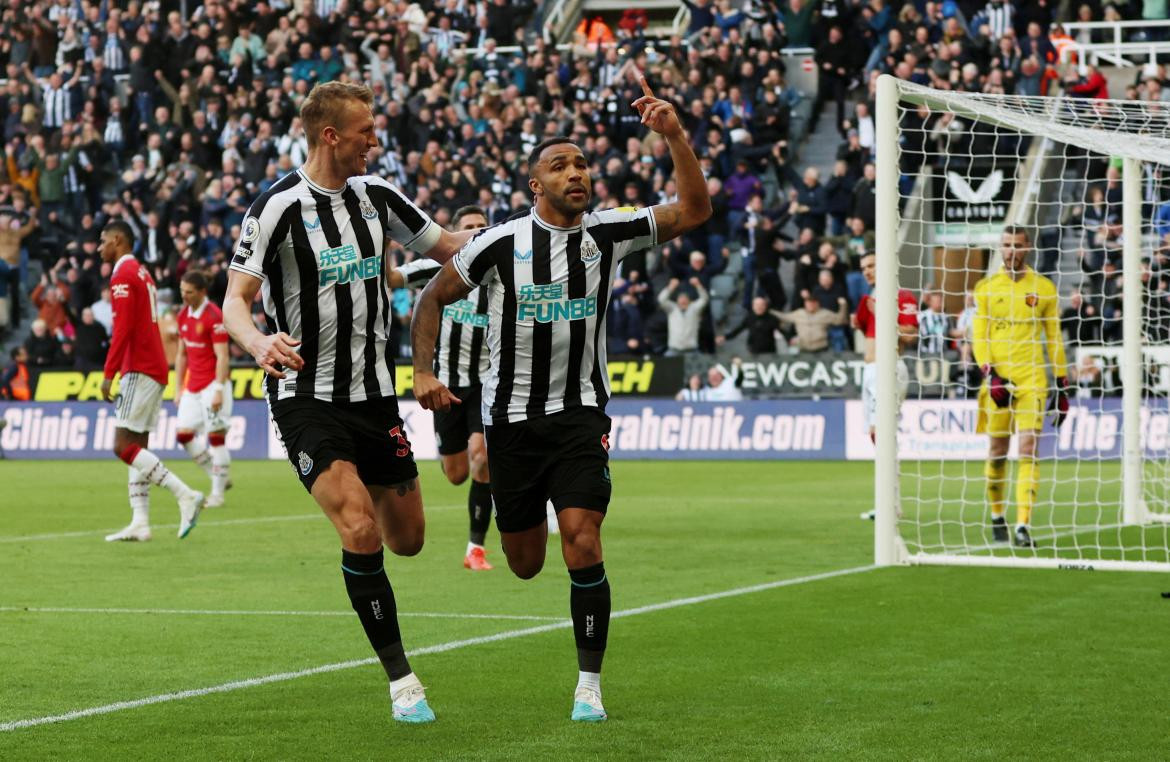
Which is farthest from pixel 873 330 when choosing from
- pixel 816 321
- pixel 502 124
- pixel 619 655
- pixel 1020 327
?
pixel 502 124

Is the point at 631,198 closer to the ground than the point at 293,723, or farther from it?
farther from it

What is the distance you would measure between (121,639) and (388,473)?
2127mm

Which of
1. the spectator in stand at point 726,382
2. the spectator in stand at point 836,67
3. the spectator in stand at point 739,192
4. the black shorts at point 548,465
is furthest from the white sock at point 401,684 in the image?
the spectator in stand at point 836,67

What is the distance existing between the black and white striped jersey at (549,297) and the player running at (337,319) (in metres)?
0.39

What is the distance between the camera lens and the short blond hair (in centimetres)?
626

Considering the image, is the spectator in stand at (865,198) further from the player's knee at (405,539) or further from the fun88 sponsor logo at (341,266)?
the fun88 sponsor logo at (341,266)

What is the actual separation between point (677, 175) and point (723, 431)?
18.2 m

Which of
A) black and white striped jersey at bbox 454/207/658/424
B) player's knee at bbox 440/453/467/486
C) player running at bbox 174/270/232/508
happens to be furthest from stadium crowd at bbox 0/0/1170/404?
black and white striped jersey at bbox 454/207/658/424

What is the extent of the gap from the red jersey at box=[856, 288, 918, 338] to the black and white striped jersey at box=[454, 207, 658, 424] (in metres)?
4.92

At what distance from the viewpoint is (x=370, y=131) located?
250 inches

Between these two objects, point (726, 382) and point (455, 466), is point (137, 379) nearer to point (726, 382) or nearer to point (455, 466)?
point (455, 466)

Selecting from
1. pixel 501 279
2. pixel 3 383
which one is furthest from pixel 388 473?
pixel 3 383

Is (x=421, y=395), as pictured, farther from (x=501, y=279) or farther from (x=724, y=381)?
(x=724, y=381)

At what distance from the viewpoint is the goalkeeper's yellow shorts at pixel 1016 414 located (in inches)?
485
